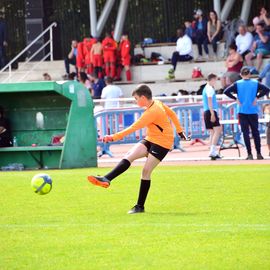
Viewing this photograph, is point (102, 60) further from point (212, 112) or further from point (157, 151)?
point (157, 151)

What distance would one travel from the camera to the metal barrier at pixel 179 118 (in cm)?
2712

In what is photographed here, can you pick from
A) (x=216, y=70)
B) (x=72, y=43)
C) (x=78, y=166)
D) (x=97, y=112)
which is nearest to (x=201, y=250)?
(x=78, y=166)

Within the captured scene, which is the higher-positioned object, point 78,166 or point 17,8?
point 17,8

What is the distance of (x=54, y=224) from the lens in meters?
13.1

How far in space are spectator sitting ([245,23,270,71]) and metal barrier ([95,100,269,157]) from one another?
20.8ft

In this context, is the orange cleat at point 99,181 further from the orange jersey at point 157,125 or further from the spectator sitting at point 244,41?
the spectator sitting at point 244,41

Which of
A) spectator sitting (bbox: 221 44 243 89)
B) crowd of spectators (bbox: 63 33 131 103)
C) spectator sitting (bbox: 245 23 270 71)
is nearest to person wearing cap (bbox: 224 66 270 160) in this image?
spectator sitting (bbox: 221 44 243 89)

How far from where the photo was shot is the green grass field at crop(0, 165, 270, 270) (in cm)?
1030

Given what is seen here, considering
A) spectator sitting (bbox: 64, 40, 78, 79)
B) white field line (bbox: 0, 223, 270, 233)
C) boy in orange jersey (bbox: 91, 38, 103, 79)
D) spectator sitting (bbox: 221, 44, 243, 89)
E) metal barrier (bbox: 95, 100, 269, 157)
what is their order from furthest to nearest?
spectator sitting (bbox: 64, 40, 78, 79) → boy in orange jersey (bbox: 91, 38, 103, 79) → spectator sitting (bbox: 221, 44, 243, 89) → metal barrier (bbox: 95, 100, 269, 157) → white field line (bbox: 0, 223, 270, 233)

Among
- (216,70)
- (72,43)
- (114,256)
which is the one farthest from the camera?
(72,43)

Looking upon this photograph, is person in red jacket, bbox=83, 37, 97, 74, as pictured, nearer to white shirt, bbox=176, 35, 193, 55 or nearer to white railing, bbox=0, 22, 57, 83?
white railing, bbox=0, 22, 57, 83

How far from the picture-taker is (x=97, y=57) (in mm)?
37844

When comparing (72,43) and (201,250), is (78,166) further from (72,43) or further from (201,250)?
(72,43)

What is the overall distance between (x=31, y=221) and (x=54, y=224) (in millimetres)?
518
